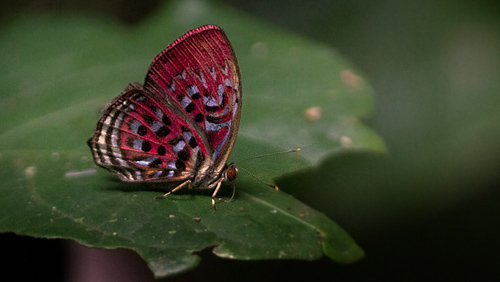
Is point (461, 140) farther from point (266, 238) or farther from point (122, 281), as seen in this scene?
point (122, 281)

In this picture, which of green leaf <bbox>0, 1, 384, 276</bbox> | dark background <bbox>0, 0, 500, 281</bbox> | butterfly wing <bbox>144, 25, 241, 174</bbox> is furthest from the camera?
dark background <bbox>0, 0, 500, 281</bbox>

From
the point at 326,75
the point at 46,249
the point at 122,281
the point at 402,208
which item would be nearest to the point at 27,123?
the point at 46,249

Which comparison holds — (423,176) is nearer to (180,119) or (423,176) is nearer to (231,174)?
(231,174)

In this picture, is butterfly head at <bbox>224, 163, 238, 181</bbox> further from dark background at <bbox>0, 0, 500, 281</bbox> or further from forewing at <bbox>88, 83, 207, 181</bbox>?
dark background at <bbox>0, 0, 500, 281</bbox>

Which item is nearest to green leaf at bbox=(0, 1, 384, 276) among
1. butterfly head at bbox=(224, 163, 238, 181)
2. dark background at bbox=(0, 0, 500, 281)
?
butterfly head at bbox=(224, 163, 238, 181)

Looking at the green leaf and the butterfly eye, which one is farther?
the butterfly eye

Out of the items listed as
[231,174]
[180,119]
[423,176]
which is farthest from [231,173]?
[423,176]
